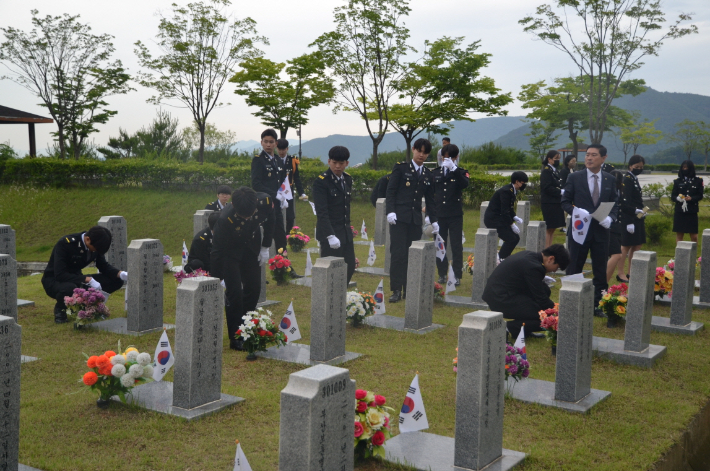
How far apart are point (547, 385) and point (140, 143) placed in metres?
28.0

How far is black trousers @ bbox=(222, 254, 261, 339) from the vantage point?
6.43m

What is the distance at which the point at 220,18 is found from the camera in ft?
87.4

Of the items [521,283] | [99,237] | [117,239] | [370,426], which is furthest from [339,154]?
[370,426]

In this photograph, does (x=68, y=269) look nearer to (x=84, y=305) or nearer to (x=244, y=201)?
(x=84, y=305)

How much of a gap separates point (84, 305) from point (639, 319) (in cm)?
622

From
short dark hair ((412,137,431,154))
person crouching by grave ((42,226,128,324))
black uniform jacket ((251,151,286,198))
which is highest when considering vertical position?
short dark hair ((412,137,431,154))

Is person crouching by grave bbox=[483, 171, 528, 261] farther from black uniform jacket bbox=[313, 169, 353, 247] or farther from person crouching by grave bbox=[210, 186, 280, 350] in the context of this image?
person crouching by grave bbox=[210, 186, 280, 350]

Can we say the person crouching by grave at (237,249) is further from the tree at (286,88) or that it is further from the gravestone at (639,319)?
the tree at (286,88)

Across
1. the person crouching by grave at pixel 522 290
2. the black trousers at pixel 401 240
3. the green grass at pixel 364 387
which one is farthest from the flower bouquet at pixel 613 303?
the black trousers at pixel 401 240

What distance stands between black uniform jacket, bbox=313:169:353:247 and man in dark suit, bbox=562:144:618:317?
298cm

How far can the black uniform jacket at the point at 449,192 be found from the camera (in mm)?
9906

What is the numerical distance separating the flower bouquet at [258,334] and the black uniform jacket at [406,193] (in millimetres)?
3162

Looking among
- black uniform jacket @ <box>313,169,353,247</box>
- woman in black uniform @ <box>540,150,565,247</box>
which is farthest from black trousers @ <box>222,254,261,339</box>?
woman in black uniform @ <box>540,150,565,247</box>

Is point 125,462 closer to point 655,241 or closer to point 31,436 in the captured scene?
point 31,436
